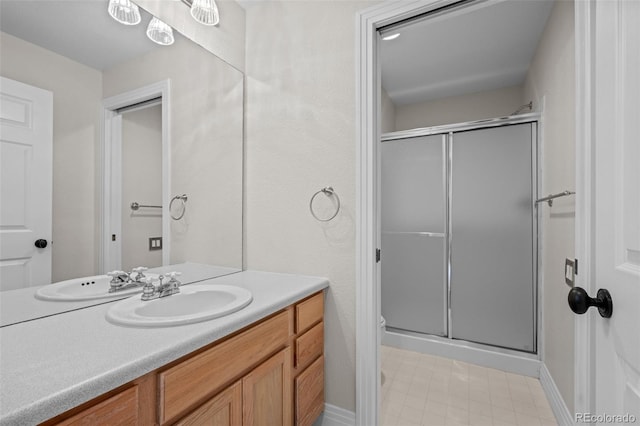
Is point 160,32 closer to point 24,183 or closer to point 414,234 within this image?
point 24,183

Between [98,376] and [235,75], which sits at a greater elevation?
[235,75]

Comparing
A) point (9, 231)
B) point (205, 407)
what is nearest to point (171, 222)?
point (9, 231)

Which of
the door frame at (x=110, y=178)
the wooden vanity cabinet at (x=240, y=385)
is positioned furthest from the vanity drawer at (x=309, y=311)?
the door frame at (x=110, y=178)

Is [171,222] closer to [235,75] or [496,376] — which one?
[235,75]

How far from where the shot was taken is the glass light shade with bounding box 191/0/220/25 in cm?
157

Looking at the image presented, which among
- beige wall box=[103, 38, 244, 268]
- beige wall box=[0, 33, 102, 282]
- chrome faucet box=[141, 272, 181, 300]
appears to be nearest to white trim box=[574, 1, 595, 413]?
chrome faucet box=[141, 272, 181, 300]

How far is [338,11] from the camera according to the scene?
158cm

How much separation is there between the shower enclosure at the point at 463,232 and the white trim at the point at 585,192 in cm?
153

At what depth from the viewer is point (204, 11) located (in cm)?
160

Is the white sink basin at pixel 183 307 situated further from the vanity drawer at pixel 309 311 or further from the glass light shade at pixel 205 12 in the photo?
the glass light shade at pixel 205 12

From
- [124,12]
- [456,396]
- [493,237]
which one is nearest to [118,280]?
[124,12]

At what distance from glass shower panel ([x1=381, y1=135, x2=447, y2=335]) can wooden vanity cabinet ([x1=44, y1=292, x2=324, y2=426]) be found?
1.41 meters

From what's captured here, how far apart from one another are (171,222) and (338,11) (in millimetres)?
1365

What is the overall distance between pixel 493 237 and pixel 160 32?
2568 mm
